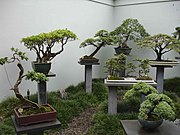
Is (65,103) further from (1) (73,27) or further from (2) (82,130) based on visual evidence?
(1) (73,27)

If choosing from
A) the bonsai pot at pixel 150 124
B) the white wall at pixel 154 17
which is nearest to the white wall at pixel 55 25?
the white wall at pixel 154 17

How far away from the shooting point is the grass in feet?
9.22

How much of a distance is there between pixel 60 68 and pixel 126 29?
183 cm

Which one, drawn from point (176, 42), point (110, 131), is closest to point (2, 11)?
point (110, 131)

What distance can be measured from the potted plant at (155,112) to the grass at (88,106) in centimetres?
116

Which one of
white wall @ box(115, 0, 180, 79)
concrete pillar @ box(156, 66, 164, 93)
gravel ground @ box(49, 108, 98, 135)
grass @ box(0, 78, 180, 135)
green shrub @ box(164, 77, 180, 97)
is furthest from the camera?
white wall @ box(115, 0, 180, 79)

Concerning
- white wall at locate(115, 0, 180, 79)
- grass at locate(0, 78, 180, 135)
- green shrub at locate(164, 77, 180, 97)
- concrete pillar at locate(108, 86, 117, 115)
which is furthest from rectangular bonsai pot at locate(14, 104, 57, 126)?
white wall at locate(115, 0, 180, 79)

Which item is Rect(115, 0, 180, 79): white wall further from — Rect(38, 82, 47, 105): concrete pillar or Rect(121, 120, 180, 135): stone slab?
Rect(121, 120, 180, 135): stone slab

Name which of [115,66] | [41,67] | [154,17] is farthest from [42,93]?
[154,17]

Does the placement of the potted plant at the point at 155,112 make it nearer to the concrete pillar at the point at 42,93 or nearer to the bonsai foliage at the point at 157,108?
the bonsai foliage at the point at 157,108

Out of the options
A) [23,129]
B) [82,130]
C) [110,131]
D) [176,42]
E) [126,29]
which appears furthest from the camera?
[126,29]

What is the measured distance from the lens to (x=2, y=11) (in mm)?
3207

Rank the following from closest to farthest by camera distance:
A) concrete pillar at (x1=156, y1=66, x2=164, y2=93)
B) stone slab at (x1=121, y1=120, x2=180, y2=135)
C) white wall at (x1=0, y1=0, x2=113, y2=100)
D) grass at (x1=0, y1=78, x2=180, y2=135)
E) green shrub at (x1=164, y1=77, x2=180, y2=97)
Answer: stone slab at (x1=121, y1=120, x2=180, y2=135) → grass at (x1=0, y1=78, x2=180, y2=135) → white wall at (x1=0, y1=0, x2=113, y2=100) → concrete pillar at (x1=156, y1=66, x2=164, y2=93) → green shrub at (x1=164, y1=77, x2=180, y2=97)

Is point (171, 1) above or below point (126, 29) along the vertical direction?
above
